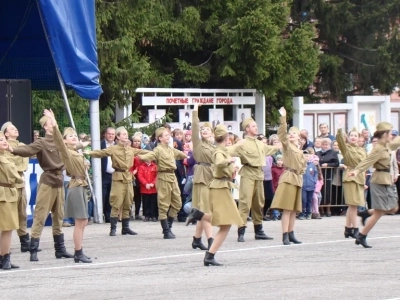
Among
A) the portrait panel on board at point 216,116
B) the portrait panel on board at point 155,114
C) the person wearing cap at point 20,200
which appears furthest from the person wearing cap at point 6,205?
the portrait panel on board at point 216,116

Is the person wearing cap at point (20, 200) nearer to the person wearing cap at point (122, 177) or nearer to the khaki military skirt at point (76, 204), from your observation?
the khaki military skirt at point (76, 204)

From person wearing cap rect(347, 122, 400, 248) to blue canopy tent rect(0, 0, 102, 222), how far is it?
6.17 metres

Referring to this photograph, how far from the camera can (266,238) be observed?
16.8 m

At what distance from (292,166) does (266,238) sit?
138 centimetres

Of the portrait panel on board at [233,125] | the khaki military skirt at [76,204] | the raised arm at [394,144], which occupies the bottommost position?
the khaki military skirt at [76,204]

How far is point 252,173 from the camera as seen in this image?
16328 mm

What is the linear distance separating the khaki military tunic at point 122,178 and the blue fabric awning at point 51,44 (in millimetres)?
2505

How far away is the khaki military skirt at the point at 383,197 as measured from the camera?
15.3m

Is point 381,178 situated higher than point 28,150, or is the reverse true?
point 28,150

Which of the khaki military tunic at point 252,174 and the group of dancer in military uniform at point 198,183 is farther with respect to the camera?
the khaki military tunic at point 252,174

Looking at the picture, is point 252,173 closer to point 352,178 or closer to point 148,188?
point 352,178

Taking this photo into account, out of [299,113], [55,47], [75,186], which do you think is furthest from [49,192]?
[299,113]

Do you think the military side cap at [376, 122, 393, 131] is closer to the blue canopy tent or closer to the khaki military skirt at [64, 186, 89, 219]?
the khaki military skirt at [64, 186, 89, 219]

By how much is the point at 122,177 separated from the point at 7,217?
183 inches
